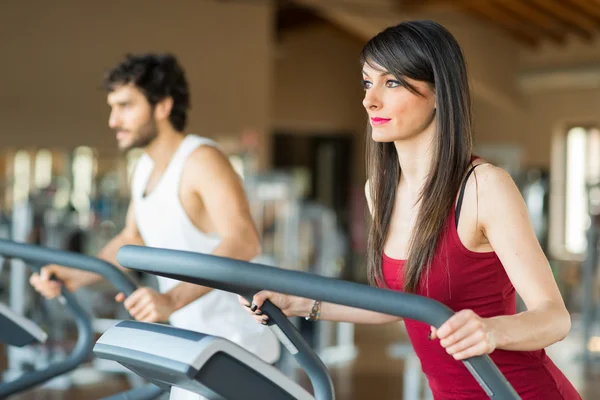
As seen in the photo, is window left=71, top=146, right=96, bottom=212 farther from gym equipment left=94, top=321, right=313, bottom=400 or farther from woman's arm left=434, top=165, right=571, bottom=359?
gym equipment left=94, top=321, right=313, bottom=400

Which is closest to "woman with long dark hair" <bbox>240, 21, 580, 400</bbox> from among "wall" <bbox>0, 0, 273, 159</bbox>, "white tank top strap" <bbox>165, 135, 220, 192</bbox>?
"white tank top strap" <bbox>165, 135, 220, 192</bbox>

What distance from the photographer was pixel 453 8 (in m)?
11.8

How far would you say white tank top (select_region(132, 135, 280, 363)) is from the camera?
237 centimetres

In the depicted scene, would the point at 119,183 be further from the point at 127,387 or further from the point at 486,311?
the point at 486,311

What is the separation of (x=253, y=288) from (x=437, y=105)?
52 cm

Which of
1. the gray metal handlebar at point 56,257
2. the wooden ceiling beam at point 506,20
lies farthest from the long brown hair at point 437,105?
the wooden ceiling beam at point 506,20

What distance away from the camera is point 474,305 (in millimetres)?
1505

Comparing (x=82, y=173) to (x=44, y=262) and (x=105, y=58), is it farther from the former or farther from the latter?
(x=44, y=262)

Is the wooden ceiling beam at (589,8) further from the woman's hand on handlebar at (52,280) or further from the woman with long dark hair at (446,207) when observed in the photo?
the woman with long dark hair at (446,207)

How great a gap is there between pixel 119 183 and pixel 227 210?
8679 millimetres

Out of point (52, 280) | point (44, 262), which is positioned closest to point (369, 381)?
point (52, 280)

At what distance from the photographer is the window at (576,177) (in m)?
12.4

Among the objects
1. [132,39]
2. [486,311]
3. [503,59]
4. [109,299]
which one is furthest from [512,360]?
[503,59]

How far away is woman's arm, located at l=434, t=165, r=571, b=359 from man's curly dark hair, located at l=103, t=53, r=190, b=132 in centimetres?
128
